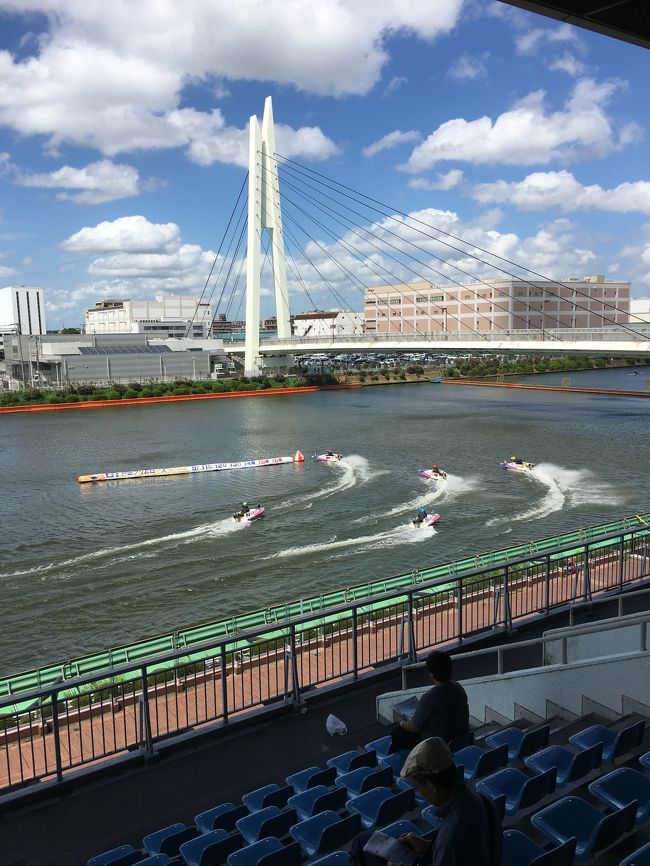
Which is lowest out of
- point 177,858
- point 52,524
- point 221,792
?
point 52,524

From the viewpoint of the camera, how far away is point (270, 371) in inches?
2451

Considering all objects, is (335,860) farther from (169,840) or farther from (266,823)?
(169,840)

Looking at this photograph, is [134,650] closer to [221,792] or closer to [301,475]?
[221,792]

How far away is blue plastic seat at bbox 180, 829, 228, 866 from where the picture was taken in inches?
132

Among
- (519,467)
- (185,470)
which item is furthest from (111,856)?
(519,467)

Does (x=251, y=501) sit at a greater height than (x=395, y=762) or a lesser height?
lesser

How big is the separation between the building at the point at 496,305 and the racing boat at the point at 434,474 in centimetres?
5215

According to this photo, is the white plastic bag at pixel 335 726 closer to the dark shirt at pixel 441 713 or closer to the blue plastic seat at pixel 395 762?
the blue plastic seat at pixel 395 762

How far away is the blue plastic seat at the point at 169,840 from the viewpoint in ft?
11.9

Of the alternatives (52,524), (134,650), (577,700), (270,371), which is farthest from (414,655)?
(270,371)

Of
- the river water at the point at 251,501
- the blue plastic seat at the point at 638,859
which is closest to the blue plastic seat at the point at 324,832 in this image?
the blue plastic seat at the point at 638,859

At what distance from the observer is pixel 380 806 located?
3441 millimetres

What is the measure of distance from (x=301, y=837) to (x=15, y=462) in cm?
2730

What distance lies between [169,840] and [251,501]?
17.3 meters
